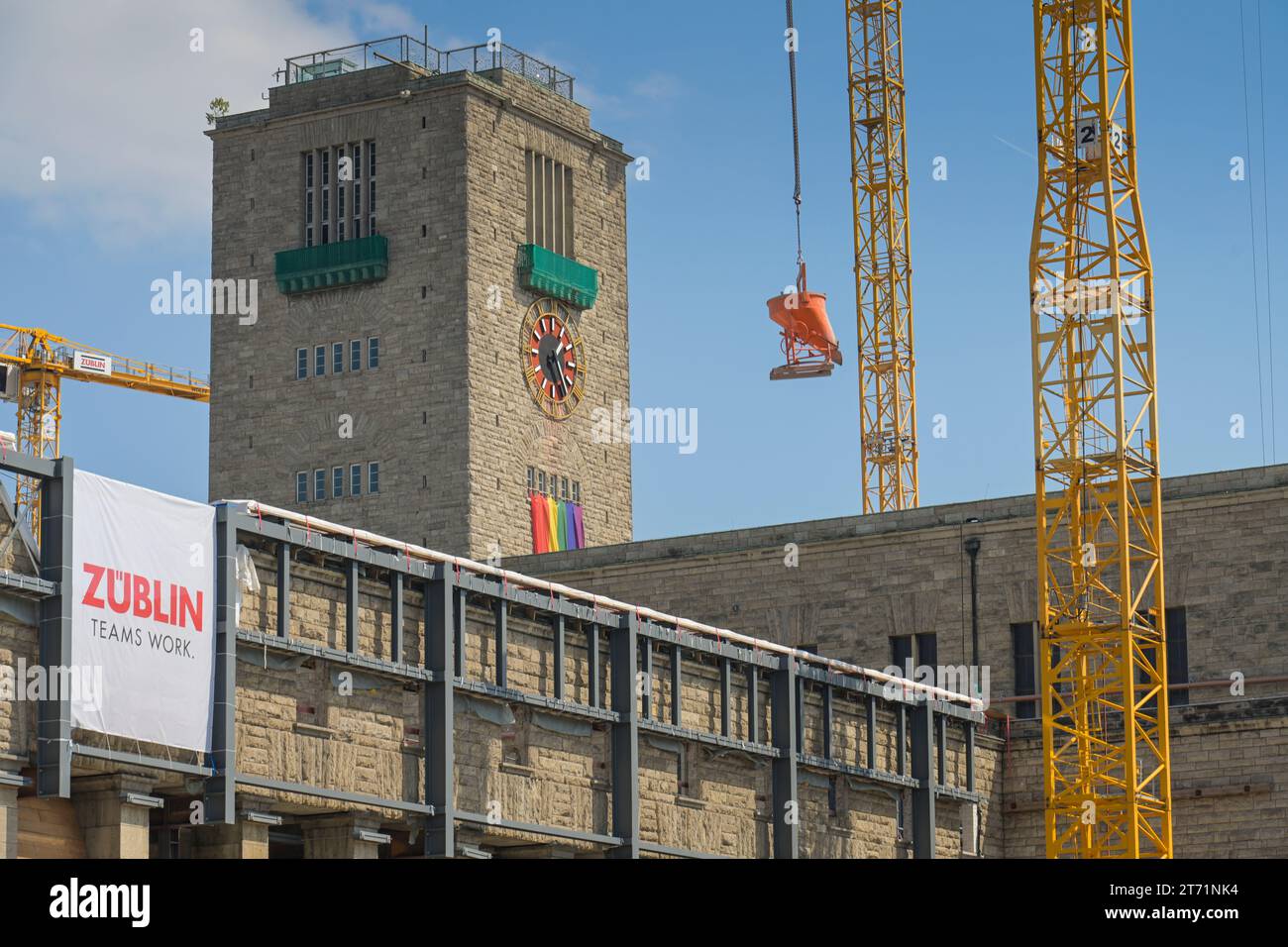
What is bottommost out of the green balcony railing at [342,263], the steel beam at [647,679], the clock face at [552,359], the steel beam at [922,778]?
the steel beam at [922,778]

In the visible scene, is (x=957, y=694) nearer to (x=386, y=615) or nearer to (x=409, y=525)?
(x=386, y=615)

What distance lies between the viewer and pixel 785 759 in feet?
167

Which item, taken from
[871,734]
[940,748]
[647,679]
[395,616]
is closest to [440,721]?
[395,616]

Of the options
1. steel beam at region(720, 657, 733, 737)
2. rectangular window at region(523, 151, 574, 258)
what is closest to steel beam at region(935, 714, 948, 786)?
steel beam at region(720, 657, 733, 737)

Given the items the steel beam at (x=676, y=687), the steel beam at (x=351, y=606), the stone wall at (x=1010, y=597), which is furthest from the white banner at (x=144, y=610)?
the stone wall at (x=1010, y=597)

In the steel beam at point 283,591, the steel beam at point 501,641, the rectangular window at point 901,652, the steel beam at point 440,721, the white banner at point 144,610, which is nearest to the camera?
the white banner at point 144,610

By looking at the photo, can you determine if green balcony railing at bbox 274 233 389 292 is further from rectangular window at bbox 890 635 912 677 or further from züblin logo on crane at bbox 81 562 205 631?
züblin logo on crane at bbox 81 562 205 631

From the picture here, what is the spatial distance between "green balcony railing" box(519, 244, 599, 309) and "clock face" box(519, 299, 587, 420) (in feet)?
1.85

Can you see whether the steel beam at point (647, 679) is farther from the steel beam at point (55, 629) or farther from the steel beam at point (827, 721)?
the steel beam at point (55, 629)

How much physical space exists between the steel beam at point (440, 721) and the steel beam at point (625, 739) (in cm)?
Answer: 483

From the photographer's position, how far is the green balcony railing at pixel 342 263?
275 feet

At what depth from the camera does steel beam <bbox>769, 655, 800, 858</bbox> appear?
50.5 meters

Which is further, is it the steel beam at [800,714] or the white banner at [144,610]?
the steel beam at [800,714]
